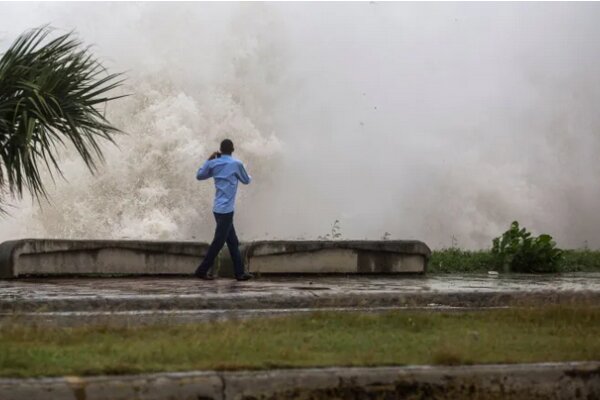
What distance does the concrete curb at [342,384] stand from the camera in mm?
5227

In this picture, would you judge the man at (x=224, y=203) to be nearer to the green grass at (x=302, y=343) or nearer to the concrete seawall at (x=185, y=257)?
the concrete seawall at (x=185, y=257)

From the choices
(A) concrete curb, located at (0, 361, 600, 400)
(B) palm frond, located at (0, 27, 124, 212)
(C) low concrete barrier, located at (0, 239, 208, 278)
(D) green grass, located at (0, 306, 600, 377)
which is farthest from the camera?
(C) low concrete barrier, located at (0, 239, 208, 278)

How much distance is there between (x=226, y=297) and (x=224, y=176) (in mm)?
3140

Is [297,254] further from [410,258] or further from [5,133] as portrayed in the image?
[5,133]

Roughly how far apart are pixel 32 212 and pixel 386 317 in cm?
2297

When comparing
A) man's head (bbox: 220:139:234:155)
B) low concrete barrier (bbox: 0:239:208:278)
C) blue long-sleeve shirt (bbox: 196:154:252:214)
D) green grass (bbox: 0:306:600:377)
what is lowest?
green grass (bbox: 0:306:600:377)

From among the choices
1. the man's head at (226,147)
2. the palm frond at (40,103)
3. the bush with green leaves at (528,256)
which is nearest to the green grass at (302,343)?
the palm frond at (40,103)

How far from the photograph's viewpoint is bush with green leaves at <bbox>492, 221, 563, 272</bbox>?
15.3 m

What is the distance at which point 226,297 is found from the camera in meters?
9.35

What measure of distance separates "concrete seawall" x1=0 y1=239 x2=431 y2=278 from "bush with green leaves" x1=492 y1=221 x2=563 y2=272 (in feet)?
7.08

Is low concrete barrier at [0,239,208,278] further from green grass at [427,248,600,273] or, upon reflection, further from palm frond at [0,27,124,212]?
green grass at [427,248,600,273]

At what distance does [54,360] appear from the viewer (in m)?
5.71

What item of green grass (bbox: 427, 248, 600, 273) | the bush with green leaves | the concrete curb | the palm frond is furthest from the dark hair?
the concrete curb

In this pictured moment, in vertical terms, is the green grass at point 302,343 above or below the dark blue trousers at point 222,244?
below
